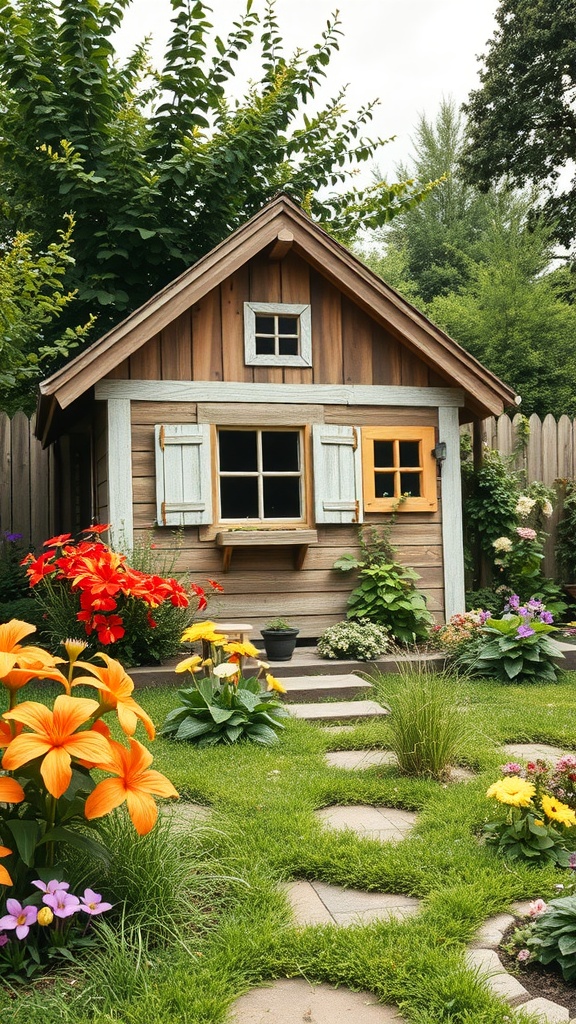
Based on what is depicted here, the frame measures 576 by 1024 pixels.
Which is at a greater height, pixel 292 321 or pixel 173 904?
pixel 292 321

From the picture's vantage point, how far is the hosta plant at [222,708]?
4.72m

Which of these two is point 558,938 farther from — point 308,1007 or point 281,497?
point 281,497

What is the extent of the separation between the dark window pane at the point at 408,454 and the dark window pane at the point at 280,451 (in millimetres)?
1063

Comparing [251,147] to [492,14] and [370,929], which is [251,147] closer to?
[492,14]

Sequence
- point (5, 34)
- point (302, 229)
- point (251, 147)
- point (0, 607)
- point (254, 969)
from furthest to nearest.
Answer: point (251, 147)
point (5, 34)
point (0, 607)
point (302, 229)
point (254, 969)

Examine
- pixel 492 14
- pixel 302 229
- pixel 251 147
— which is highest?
pixel 492 14

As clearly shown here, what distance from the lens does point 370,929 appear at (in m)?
2.48

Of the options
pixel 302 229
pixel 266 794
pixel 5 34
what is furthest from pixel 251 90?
pixel 266 794

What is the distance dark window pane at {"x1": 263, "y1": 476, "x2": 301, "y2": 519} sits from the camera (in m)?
8.00

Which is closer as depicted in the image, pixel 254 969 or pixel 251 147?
pixel 254 969

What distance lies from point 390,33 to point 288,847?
394 inches

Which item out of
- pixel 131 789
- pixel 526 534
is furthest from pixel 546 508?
pixel 131 789

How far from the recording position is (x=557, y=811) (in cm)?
288

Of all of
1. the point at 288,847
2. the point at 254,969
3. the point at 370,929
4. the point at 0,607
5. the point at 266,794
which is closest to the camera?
the point at 254,969
